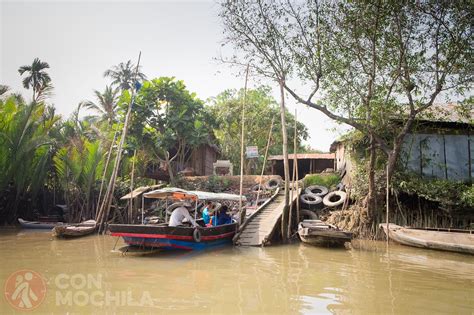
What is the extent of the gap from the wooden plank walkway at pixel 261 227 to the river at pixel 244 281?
2.01ft

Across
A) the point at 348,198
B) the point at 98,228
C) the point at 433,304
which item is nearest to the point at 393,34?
the point at 348,198

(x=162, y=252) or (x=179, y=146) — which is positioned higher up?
(x=179, y=146)

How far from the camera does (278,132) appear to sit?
27.2m

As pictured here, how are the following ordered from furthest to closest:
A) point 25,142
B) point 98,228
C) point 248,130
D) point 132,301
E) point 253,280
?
point 248,130
point 25,142
point 98,228
point 253,280
point 132,301

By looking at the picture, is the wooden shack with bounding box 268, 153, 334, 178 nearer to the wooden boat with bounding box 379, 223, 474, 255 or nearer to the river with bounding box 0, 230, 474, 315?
the wooden boat with bounding box 379, 223, 474, 255

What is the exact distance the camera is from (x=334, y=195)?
16.2 meters

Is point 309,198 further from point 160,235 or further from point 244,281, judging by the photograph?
point 244,281

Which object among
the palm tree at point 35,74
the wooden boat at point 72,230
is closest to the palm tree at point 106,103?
the palm tree at point 35,74

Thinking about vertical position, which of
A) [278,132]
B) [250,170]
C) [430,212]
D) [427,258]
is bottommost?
[427,258]

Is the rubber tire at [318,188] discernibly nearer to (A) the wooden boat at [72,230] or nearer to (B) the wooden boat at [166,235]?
(B) the wooden boat at [166,235]

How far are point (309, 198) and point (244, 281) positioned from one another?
10.4 m

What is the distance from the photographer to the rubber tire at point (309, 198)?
16.1m

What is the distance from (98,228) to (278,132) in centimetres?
1625

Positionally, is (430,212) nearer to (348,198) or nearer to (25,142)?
(348,198)
